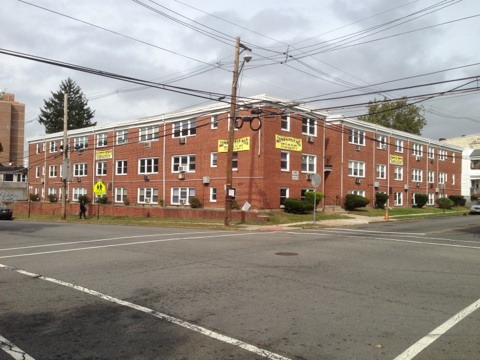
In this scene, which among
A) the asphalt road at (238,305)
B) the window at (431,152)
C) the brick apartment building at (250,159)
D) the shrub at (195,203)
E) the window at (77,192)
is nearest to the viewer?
the asphalt road at (238,305)

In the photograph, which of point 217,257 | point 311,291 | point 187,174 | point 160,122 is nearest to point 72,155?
point 160,122

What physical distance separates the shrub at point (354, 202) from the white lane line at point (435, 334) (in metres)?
29.4

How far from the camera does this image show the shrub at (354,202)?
36.1 meters

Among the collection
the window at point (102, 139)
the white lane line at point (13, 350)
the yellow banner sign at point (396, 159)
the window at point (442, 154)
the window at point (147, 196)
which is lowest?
the white lane line at point (13, 350)

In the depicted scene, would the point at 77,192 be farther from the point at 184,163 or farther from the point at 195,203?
the point at 195,203

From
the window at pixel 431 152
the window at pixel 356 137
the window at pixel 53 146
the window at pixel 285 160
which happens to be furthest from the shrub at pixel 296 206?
the window at pixel 53 146

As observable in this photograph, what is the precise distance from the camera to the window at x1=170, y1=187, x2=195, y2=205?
3653 centimetres

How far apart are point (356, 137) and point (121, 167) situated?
23.5m

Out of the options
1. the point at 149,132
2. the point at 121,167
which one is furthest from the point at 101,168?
the point at 149,132

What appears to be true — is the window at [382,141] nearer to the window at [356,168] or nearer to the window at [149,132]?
the window at [356,168]

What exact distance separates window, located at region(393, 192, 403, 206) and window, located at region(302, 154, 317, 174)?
47.7ft

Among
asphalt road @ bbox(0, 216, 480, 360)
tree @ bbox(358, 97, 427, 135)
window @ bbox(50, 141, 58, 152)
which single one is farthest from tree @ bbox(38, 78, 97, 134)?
asphalt road @ bbox(0, 216, 480, 360)

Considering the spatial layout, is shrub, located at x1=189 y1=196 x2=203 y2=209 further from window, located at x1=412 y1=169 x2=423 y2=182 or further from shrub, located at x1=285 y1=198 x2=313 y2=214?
window, located at x1=412 y1=169 x2=423 y2=182

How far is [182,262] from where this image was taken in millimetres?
11180
